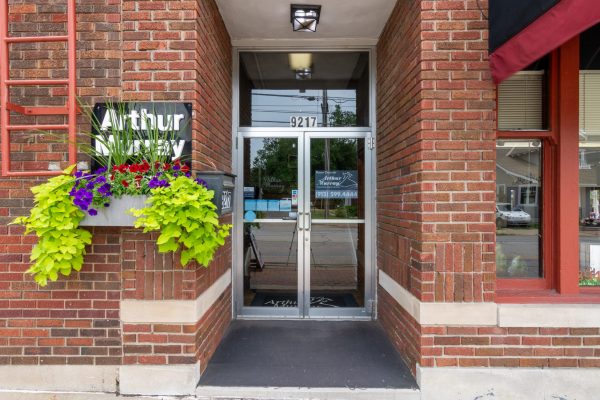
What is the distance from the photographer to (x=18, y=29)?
10.8 feet

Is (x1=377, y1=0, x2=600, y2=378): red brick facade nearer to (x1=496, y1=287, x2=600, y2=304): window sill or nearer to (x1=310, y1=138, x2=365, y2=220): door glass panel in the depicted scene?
(x1=496, y1=287, x2=600, y2=304): window sill

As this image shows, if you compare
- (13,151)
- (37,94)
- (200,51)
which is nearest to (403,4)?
(200,51)

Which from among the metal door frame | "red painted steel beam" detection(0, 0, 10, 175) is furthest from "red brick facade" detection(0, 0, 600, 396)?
the metal door frame

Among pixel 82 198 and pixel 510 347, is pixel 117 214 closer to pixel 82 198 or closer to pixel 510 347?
pixel 82 198

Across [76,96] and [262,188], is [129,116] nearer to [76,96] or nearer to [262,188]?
[76,96]

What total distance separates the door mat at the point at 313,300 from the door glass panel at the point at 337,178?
3.35ft

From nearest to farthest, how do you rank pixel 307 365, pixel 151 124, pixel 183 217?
pixel 183 217 → pixel 151 124 → pixel 307 365

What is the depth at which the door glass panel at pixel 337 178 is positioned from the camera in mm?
4781

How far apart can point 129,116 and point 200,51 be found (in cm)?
85

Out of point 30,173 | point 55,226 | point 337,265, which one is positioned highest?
point 30,173

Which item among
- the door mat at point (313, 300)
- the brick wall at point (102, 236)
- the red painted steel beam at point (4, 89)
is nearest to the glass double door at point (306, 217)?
the door mat at point (313, 300)

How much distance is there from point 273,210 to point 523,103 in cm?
291

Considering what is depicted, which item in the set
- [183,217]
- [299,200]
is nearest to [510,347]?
[299,200]

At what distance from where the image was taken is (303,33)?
4445 mm
